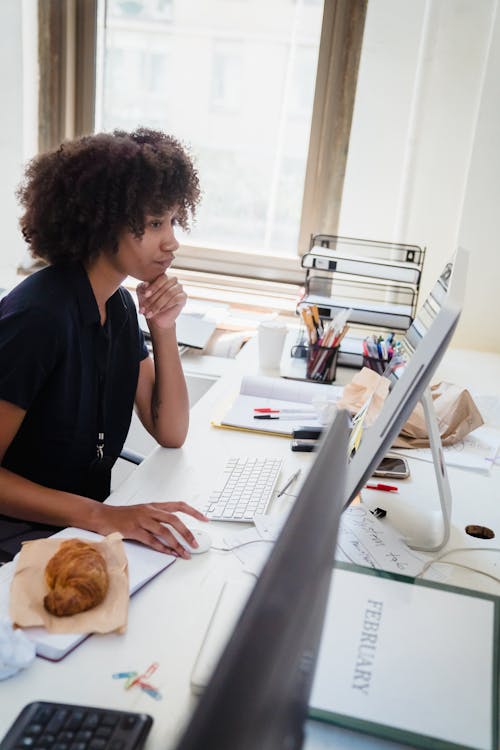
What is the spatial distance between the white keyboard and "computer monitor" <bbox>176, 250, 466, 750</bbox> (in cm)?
59

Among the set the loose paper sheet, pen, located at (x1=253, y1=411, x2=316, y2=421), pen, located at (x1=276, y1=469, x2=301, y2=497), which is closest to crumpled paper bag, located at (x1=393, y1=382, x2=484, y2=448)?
the loose paper sheet

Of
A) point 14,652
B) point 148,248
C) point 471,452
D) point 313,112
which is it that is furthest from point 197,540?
point 313,112

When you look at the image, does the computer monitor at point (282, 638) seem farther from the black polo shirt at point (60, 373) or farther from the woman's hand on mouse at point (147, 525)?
the black polo shirt at point (60, 373)

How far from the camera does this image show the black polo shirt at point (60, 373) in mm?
1190

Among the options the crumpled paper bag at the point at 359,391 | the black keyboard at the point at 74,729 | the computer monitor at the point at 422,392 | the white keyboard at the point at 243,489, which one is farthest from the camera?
the crumpled paper bag at the point at 359,391

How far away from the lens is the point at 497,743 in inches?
27.2

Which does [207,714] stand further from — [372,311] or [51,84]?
[51,84]

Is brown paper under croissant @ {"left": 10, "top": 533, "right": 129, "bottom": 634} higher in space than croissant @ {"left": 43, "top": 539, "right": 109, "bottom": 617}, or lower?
lower

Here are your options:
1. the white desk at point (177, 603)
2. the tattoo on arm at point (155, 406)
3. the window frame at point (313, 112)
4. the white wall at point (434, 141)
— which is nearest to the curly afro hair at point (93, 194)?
the tattoo on arm at point (155, 406)

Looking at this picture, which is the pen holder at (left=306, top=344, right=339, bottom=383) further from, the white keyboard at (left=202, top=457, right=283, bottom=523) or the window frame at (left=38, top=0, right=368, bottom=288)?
the window frame at (left=38, top=0, right=368, bottom=288)

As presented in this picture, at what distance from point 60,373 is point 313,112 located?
1672mm

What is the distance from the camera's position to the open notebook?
0.80 metres

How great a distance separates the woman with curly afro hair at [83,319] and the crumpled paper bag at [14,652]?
1.07ft

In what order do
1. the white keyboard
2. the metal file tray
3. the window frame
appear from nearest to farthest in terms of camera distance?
the white keyboard
the metal file tray
the window frame
